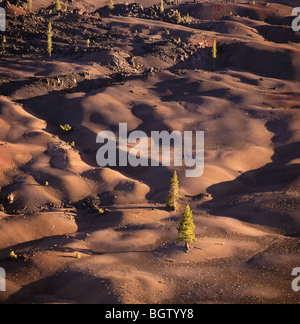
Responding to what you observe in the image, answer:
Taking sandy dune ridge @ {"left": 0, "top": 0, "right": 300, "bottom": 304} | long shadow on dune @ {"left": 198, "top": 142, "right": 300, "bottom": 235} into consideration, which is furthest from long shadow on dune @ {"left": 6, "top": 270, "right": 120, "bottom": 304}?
long shadow on dune @ {"left": 198, "top": 142, "right": 300, "bottom": 235}

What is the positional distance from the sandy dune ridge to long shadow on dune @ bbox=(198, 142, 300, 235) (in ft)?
0.67

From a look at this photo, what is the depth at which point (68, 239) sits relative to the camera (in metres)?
37.2

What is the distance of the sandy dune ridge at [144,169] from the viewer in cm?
3041

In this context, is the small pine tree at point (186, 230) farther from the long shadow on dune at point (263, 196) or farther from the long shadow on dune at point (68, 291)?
the long shadow on dune at point (263, 196)

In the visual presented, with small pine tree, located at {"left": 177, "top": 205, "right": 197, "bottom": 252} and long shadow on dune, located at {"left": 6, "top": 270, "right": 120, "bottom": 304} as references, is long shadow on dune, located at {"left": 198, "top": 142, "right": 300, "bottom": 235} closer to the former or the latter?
small pine tree, located at {"left": 177, "top": 205, "right": 197, "bottom": 252}

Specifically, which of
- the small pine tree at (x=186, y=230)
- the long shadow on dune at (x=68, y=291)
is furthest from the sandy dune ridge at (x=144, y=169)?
the small pine tree at (x=186, y=230)

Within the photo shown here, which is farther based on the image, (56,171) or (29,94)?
(29,94)

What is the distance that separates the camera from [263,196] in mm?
46625

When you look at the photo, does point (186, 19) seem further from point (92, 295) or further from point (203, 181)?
point (92, 295)

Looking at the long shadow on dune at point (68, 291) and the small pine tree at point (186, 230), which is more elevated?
the small pine tree at point (186, 230)

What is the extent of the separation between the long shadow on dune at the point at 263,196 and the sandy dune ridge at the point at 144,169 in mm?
203

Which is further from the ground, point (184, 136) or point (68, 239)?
point (184, 136)
